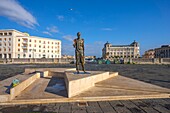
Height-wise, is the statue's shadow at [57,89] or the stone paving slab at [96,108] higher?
the statue's shadow at [57,89]

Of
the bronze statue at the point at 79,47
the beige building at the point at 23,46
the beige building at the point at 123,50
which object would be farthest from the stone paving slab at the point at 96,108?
the beige building at the point at 123,50

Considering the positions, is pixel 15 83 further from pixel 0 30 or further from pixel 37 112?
pixel 0 30

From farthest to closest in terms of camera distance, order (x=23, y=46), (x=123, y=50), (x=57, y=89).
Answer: (x=123, y=50) → (x=23, y=46) → (x=57, y=89)

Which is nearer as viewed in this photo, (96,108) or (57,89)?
(96,108)

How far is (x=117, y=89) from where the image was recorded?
21.9 feet

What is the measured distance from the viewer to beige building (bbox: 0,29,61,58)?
74812 mm

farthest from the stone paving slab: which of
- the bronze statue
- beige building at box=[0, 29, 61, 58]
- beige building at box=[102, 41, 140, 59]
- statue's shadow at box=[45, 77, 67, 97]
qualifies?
beige building at box=[102, 41, 140, 59]

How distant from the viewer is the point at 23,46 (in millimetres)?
79062

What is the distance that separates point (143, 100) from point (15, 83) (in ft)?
18.7

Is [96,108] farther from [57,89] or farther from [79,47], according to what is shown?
[79,47]

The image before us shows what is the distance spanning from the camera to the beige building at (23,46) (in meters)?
74.8

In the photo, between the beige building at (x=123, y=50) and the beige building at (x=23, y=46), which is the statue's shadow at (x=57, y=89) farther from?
the beige building at (x=123, y=50)

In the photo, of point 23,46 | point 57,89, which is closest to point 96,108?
point 57,89

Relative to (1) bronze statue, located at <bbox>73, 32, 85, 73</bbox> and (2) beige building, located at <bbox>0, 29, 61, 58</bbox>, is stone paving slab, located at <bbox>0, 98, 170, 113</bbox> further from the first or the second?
(2) beige building, located at <bbox>0, 29, 61, 58</bbox>
